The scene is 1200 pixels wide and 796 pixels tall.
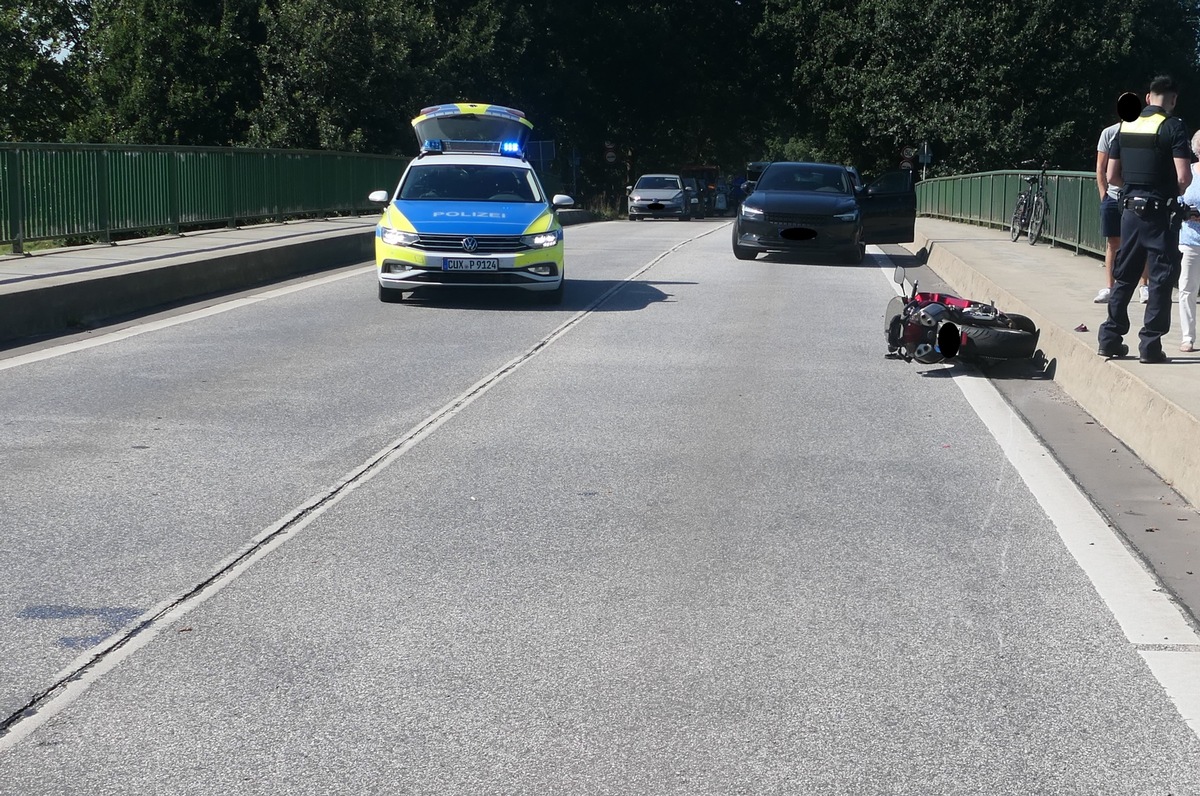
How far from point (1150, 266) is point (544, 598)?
5.23m

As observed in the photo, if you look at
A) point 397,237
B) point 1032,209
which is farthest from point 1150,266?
point 1032,209

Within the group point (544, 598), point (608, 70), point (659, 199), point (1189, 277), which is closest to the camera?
point (544, 598)

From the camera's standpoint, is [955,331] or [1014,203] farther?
[1014,203]

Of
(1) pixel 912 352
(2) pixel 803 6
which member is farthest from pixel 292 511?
(2) pixel 803 6

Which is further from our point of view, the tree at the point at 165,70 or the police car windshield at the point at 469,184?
the tree at the point at 165,70

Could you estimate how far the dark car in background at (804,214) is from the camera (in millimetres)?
22188

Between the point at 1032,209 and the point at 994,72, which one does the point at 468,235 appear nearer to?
the point at 1032,209

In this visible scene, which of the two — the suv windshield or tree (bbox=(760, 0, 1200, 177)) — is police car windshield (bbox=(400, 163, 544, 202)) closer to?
the suv windshield

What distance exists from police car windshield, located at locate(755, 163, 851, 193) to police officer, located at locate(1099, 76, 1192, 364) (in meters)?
14.2

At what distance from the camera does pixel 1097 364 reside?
366 inches

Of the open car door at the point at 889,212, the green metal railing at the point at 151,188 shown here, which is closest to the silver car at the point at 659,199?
the green metal railing at the point at 151,188

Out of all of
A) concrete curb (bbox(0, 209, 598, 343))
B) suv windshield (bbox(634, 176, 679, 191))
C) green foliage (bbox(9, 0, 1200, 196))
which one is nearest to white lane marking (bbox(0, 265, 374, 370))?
concrete curb (bbox(0, 209, 598, 343))

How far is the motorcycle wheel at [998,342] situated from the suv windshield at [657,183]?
37121 mm

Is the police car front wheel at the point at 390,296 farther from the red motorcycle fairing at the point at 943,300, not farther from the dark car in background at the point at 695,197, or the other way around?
the dark car in background at the point at 695,197
